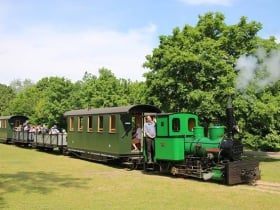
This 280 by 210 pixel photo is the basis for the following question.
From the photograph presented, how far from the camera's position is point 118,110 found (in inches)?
771

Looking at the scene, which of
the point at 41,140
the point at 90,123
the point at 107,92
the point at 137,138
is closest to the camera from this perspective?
the point at 137,138

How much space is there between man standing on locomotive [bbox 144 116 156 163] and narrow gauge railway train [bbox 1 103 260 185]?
13.1 inches

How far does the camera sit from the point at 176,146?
15.4m

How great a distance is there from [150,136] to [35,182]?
499cm

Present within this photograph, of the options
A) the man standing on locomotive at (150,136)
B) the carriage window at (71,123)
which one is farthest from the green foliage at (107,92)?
the man standing on locomotive at (150,136)

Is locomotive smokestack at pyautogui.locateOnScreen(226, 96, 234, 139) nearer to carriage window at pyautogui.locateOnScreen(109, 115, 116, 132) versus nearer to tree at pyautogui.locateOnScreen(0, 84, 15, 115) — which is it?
carriage window at pyautogui.locateOnScreen(109, 115, 116, 132)

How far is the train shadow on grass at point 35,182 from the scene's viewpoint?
41.5ft

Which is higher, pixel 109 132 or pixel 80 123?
pixel 80 123

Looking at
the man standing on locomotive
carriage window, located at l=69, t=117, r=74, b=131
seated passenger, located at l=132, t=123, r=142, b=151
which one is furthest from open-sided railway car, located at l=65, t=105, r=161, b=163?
the man standing on locomotive

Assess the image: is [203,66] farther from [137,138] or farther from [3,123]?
[3,123]

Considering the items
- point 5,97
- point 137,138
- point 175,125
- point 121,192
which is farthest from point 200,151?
point 5,97

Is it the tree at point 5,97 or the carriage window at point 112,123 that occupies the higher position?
the tree at point 5,97

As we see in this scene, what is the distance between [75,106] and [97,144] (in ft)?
95.9

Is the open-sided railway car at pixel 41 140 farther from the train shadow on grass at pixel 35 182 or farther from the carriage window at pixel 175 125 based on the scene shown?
the carriage window at pixel 175 125
